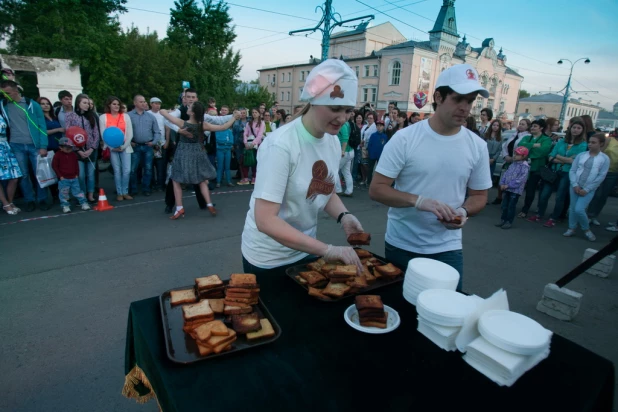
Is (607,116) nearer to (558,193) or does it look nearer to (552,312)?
(558,193)

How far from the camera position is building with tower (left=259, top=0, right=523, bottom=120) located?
126ft

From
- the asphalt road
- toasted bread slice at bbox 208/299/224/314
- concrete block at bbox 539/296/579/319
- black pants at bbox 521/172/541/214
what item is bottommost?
the asphalt road

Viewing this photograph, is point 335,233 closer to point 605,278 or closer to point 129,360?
point 605,278

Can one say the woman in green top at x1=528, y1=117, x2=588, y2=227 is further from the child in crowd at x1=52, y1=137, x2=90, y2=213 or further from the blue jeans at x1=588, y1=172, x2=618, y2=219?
the child in crowd at x1=52, y1=137, x2=90, y2=213

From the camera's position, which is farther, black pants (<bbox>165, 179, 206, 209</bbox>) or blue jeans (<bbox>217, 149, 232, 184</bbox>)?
blue jeans (<bbox>217, 149, 232, 184</bbox>)

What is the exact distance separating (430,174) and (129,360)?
7.02 feet

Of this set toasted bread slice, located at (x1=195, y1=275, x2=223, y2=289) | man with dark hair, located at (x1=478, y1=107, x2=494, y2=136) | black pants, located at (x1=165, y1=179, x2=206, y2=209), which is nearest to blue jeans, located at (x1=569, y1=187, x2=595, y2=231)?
man with dark hair, located at (x1=478, y1=107, x2=494, y2=136)

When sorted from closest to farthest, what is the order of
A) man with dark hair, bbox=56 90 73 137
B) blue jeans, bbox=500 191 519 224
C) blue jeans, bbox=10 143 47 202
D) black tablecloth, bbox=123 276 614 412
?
1. black tablecloth, bbox=123 276 614 412
2. blue jeans, bbox=10 143 47 202
3. blue jeans, bbox=500 191 519 224
4. man with dark hair, bbox=56 90 73 137

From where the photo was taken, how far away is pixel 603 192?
7.27 m

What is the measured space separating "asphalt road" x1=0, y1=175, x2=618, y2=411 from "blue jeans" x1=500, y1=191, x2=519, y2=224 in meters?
0.27

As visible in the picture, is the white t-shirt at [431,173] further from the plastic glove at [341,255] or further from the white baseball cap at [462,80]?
the plastic glove at [341,255]

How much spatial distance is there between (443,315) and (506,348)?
24 centimetres

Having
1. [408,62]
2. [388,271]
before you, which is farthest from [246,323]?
[408,62]

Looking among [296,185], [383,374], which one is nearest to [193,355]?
[383,374]
